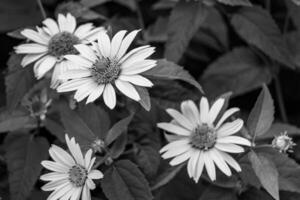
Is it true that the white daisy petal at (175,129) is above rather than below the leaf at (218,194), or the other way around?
above

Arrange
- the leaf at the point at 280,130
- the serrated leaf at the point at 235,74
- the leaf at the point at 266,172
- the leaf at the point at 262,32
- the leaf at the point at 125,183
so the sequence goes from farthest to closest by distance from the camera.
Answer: the serrated leaf at the point at 235,74, the leaf at the point at 262,32, the leaf at the point at 280,130, the leaf at the point at 125,183, the leaf at the point at 266,172

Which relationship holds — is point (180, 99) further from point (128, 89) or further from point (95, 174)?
point (95, 174)

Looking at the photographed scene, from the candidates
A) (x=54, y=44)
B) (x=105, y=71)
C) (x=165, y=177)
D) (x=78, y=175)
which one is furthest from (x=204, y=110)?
(x=54, y=44)

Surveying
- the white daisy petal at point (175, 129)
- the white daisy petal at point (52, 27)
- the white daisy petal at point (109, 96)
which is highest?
the white daisy petal at point (52, 27)

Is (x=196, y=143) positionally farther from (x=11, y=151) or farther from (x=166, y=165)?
(x=11, y=151)

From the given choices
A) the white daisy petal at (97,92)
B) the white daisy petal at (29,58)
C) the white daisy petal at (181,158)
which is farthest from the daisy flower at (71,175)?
the white daisy petal at (29,58)

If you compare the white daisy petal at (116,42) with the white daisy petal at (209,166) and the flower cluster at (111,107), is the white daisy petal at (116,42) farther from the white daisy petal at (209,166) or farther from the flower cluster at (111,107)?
the white daisy petal at (209,166)
